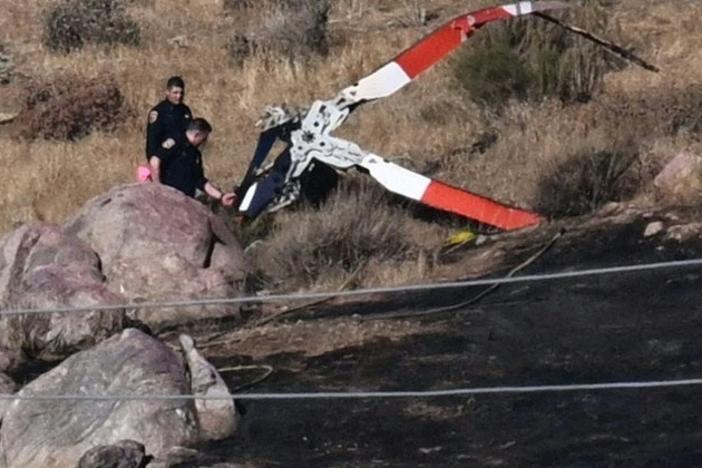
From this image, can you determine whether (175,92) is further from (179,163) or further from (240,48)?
(240,48)

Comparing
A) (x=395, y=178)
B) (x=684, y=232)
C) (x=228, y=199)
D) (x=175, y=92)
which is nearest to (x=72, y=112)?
(x=175, y=92)

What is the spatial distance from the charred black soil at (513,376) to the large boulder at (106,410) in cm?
28

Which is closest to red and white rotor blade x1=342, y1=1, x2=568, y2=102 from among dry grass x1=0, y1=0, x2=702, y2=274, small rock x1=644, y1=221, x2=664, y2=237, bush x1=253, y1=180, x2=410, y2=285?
bush x1=253, y1=180, x2=410, y2=285

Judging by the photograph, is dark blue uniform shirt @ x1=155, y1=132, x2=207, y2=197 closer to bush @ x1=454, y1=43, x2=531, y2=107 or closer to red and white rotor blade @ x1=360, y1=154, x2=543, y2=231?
red and white rotor blade @ x1=360, y1=154, x2=543, y2=231

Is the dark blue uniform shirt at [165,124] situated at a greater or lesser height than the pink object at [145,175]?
greater

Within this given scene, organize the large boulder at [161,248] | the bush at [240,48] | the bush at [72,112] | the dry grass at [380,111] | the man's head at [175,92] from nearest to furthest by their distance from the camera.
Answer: the large boulder at [161,248] < the man's head at [175,92] < the dry grass at [380,111] < the bush at [72,112] < the bush at [240,48]

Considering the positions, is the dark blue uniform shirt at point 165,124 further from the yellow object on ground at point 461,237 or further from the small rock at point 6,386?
the small rock at point 6,386

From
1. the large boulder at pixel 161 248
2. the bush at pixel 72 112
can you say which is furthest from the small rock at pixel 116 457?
the bush at pixel 72 112

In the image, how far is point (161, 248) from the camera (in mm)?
13758

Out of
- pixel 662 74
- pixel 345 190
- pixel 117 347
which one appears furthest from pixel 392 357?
pixel 662 74

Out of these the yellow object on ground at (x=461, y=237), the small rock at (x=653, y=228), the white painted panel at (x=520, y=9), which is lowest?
the yellow object on ground at (x=461, y=237)

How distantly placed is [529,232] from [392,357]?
3.46 meters

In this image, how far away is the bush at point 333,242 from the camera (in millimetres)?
14312

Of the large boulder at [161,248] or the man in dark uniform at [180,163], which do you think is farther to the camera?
the man in dark uniform at [180,163]
